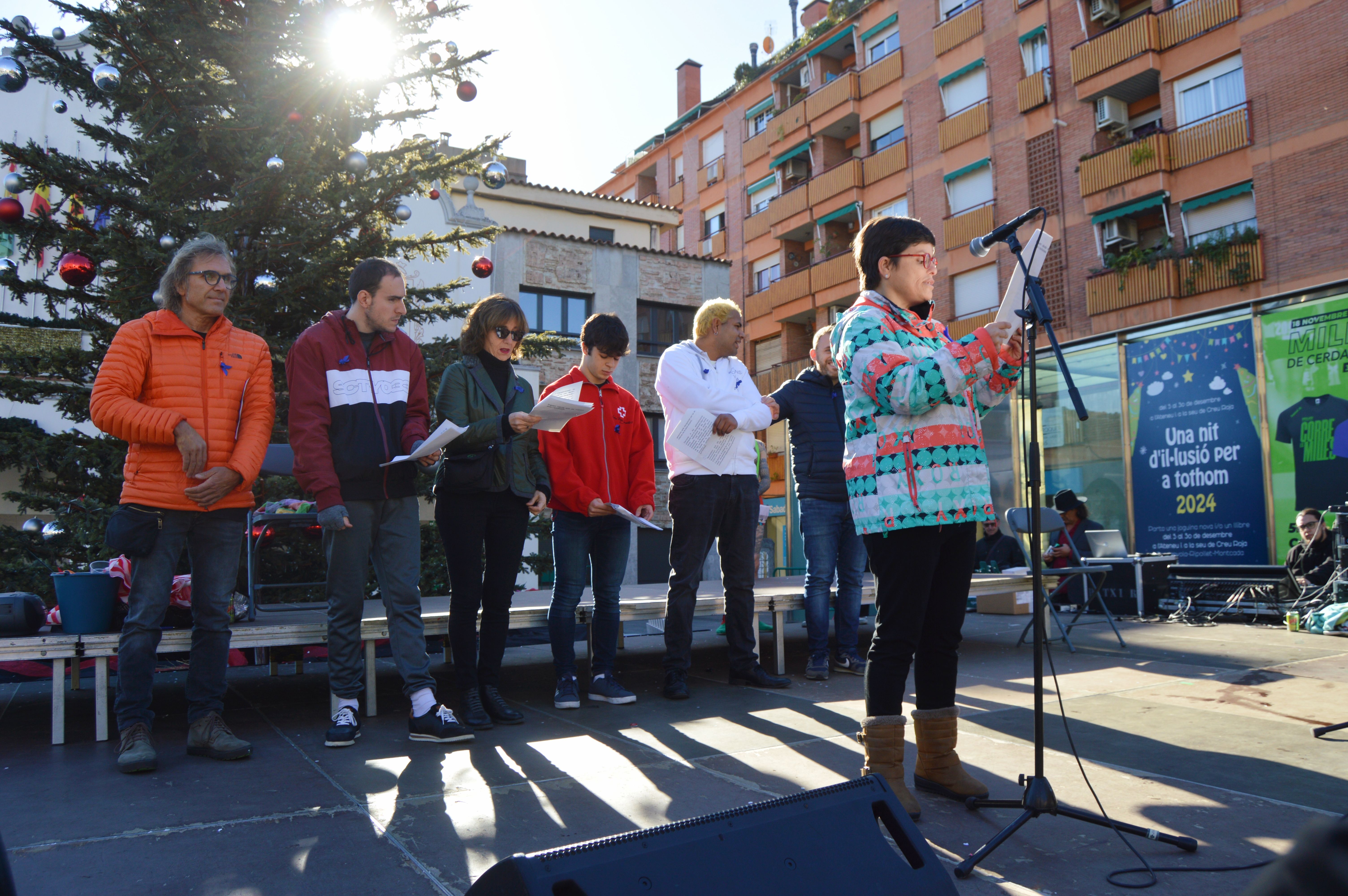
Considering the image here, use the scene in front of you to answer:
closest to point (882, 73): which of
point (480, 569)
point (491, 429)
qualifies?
point (491, 429)

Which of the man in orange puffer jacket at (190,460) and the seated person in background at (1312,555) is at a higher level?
the man in orange puffer jacket at (190,460)

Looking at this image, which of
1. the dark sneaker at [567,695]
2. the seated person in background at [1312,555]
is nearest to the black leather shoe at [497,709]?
the dark sneaker at [567,695]

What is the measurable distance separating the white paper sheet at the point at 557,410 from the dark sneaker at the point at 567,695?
4.24 feet

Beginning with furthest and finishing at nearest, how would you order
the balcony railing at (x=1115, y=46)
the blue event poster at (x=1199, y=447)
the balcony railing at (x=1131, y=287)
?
the balcony railing at (x=1115, y=46), the balcony railing at (x=1131, y=287), the blue event poster at (x=1199, y=447)

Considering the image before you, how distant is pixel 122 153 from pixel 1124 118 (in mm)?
18957

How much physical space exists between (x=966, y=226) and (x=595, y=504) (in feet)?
68.3

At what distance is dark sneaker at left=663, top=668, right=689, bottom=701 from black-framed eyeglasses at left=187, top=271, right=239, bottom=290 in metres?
2.79

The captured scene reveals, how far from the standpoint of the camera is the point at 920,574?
8.88 ft

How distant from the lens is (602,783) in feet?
9.73

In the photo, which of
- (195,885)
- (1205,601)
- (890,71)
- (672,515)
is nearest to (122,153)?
(672,515)

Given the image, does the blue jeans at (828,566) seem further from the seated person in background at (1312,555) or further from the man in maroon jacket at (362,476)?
the seated person in background at (1312,555)

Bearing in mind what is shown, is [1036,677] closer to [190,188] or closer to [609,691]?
[609,691]

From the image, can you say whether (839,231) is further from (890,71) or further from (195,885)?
(195,885)

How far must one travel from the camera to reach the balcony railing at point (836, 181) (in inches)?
1048
